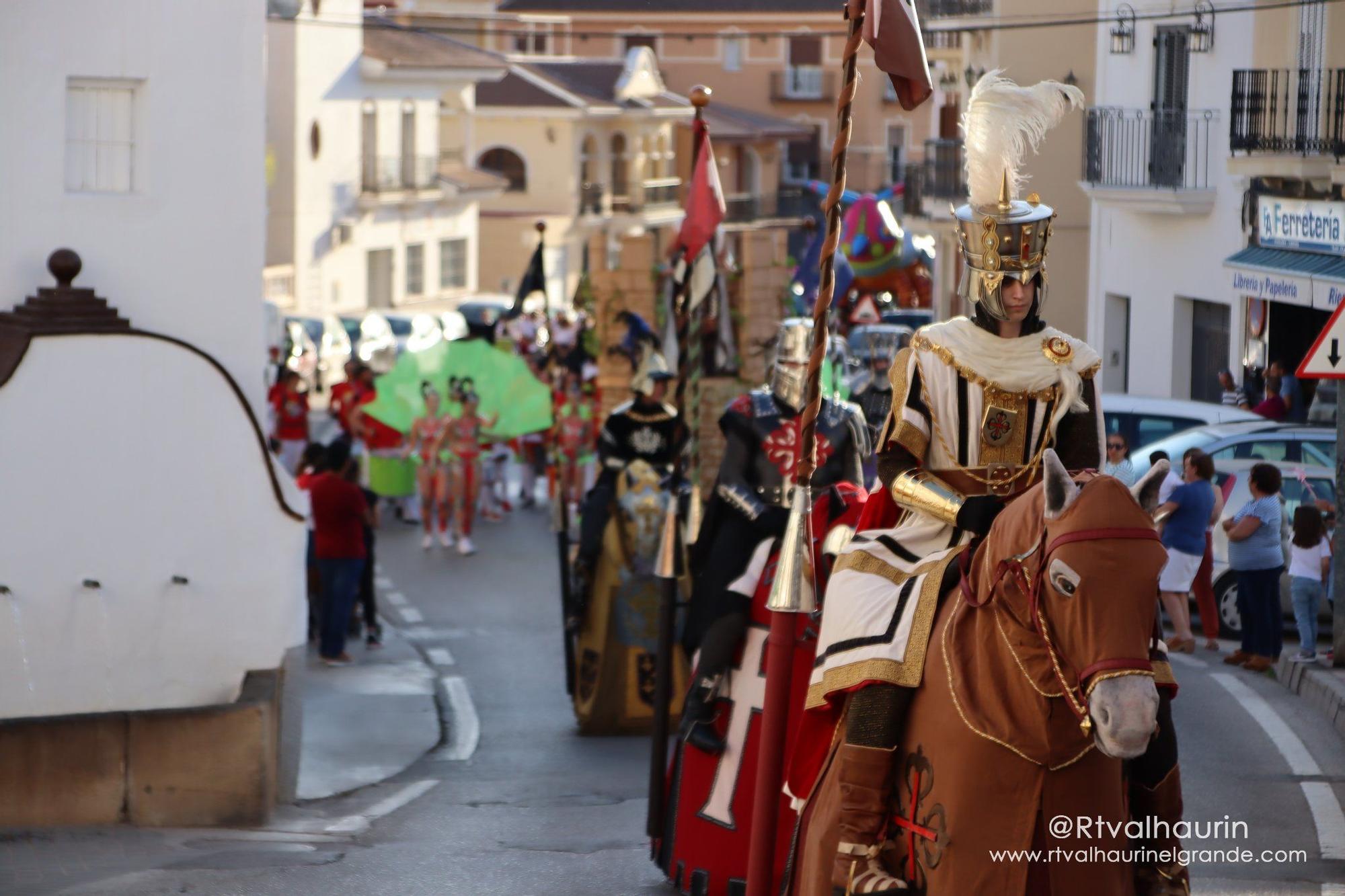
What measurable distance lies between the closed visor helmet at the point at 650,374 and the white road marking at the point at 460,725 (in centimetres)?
257

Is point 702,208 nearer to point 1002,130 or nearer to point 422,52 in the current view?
point 1002,130

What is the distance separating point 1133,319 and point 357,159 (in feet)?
102

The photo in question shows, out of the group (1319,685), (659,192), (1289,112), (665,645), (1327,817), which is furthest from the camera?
(659,192)

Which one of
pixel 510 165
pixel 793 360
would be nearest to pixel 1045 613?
pixel 793 360

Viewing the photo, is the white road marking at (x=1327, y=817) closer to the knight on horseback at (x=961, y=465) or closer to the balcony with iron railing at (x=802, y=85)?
the knight on horseback at (x=961, y=465)

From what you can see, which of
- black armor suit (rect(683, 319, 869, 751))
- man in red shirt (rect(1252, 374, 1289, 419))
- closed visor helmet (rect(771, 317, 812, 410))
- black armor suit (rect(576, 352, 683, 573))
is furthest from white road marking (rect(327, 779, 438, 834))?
man in red shirt (rect(1252, 374, 1289, 419))

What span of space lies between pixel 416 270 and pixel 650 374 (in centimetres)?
4570

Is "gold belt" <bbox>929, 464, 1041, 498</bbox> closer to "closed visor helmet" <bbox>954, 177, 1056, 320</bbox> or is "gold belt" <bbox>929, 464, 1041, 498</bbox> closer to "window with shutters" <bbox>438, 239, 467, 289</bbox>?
"closed visor helmet" <bbox>954, 177, 1056, 320</bbox>

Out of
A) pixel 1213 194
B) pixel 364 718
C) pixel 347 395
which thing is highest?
pixel 1213 194

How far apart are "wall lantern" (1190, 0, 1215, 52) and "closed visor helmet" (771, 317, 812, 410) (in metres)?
17.4

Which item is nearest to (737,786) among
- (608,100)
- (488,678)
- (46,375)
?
(46,375)

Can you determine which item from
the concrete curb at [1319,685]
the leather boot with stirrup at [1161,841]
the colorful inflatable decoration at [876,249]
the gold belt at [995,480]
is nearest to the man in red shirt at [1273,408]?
the concrete curb at [1319,685]

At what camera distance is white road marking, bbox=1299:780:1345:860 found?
368 inches

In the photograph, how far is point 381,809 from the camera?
461 inches
